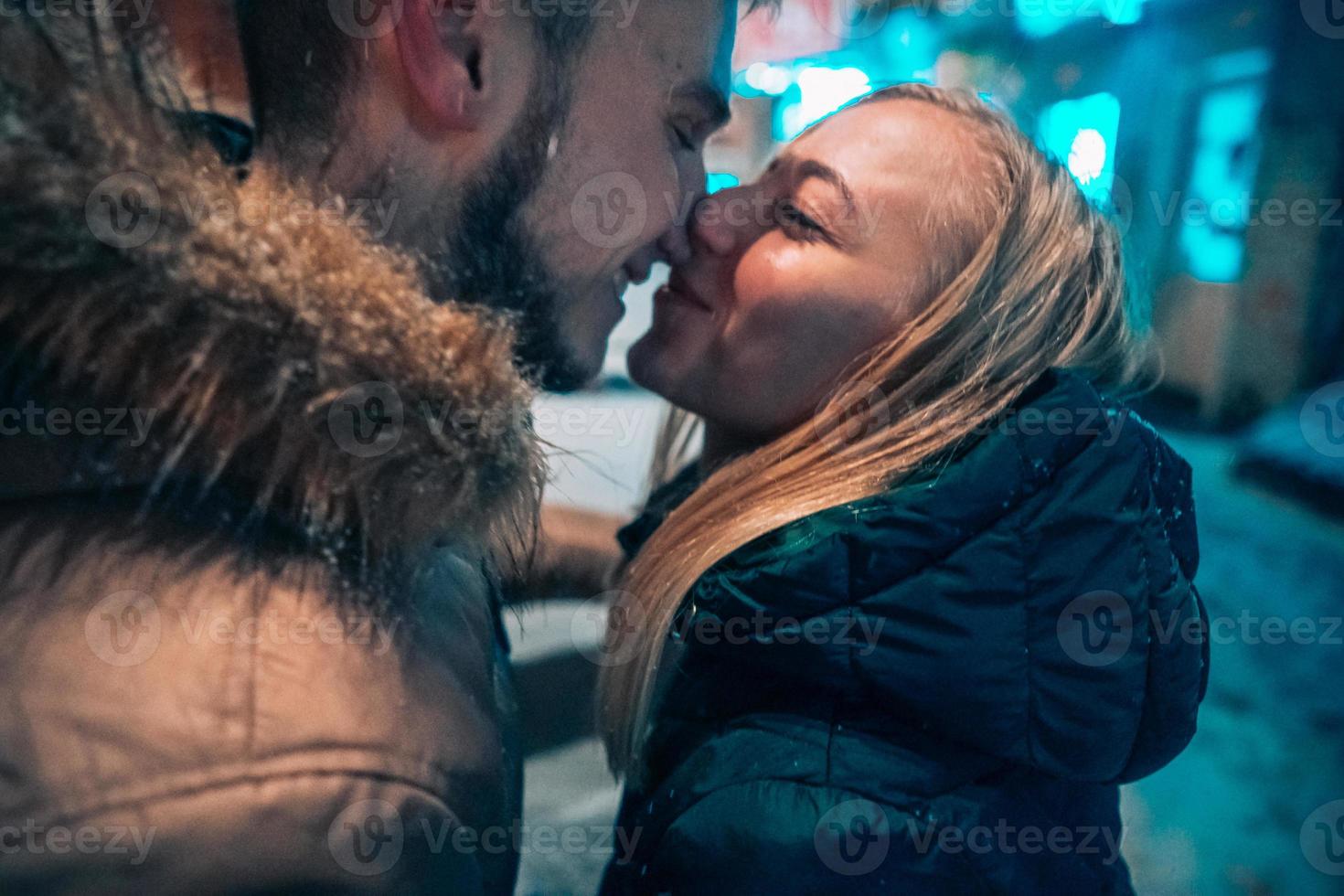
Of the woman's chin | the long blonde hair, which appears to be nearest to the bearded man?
the long blonde hair

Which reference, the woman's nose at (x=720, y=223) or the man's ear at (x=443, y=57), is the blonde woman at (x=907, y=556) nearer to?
the woman's nose at (x=720, y=223)

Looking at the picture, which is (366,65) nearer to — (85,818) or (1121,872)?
(85,818)

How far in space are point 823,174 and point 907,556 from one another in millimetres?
689

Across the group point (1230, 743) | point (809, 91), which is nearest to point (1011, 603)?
Answer: point (1230, 743)

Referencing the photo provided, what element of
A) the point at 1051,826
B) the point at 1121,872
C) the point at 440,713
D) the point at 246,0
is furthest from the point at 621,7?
the point at 1121,872

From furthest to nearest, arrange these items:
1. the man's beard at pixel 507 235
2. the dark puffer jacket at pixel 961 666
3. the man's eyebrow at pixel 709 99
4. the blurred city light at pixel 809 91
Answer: the blurred city light at pixel 809 91 < the man's eyebrow at pixel 709 99 < the man's beard at pixel 507 235 < the dark puffer jacket at pixel 961 666

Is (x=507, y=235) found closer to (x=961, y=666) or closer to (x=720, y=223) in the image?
(x=720, y=223)

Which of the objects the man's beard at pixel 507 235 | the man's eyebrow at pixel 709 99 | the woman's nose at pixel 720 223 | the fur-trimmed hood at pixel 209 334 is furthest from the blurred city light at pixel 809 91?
the fur-trimmed hood at pixel 209 334

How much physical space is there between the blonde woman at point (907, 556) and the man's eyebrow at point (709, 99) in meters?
0.17

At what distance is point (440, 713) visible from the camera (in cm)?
80

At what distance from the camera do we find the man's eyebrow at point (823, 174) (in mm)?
1383

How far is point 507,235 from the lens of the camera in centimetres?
125

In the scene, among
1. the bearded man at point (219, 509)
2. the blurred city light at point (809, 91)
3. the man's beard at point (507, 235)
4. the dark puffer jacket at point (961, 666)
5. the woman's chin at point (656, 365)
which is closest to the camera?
the bearded man at point (219, 509)

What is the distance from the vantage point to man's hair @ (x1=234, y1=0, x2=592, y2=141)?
109 cm
